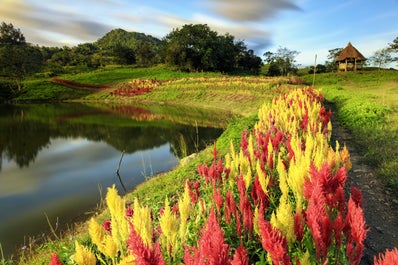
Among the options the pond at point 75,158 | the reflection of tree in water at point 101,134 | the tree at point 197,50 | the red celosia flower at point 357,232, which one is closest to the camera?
the red celosia flower at point 357,232

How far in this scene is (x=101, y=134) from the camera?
18.7 m

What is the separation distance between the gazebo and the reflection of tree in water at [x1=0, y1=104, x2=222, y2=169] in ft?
123

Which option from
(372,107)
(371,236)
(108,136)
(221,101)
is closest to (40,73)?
(221,101)

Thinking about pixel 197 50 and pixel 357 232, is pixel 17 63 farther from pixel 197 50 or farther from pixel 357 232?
pixel 357 232

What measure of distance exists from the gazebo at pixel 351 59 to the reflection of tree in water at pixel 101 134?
3760cm

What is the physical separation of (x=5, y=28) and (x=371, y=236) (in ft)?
244

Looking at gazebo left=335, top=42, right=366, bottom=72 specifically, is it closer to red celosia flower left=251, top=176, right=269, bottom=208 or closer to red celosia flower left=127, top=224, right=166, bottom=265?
red celosia flower left=251, top=176, right=269, bottom=208

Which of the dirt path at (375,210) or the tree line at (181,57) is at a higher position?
the tree line at (181,57)

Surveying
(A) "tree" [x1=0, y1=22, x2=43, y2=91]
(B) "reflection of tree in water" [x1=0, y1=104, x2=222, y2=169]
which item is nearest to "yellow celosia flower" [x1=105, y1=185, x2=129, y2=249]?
(B) "reflection of tree in water" [x1=0, y1=104, x2=222, y2=169]

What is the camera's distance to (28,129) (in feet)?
65.8

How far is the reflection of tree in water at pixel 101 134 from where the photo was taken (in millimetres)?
14594

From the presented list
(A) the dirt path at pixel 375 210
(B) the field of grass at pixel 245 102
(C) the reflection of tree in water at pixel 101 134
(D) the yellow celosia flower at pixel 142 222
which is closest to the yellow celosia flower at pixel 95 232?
(D) the yellow celosia flower at pixel 142 222

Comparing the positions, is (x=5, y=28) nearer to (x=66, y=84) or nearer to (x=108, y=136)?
(x=66, y=84)

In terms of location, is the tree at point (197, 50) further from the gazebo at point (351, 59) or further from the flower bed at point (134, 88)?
the gazebo at point (351, 59)
